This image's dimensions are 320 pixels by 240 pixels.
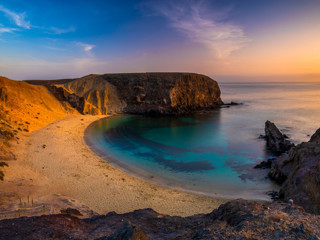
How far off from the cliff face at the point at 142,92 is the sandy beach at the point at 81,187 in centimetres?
3094

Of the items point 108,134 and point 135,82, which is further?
point 135,82

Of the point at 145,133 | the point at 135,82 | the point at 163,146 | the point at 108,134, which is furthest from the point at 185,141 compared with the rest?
the point at 135,82

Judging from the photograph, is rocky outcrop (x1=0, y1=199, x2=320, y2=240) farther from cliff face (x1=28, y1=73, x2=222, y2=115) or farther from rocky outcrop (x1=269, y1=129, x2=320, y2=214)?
cliff face (x1=28, y1=73, x2=222, y2=115)

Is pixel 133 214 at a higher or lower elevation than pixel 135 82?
lower

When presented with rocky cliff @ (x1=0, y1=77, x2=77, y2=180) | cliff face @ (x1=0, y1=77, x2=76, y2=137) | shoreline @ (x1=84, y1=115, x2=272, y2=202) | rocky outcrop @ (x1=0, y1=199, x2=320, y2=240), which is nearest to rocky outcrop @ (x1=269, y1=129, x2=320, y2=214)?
shoreline @ (x1=84, y1=115, x2=272, y2=202)

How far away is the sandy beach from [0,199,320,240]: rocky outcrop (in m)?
2.97

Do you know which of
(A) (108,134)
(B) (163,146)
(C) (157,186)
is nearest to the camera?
(C) (157,186)

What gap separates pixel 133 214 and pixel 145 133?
2560cm

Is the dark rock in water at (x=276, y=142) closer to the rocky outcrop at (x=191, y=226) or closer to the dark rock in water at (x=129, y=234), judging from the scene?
the rocky outcrop at (x=191, y=226)

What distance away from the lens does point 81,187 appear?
14578 millimetres

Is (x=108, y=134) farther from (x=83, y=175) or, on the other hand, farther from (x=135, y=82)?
(x=135, y=82)

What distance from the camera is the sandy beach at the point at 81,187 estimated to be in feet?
39.2

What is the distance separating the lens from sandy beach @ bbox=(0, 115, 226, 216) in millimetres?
11938

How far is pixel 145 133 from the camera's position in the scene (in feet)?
113
